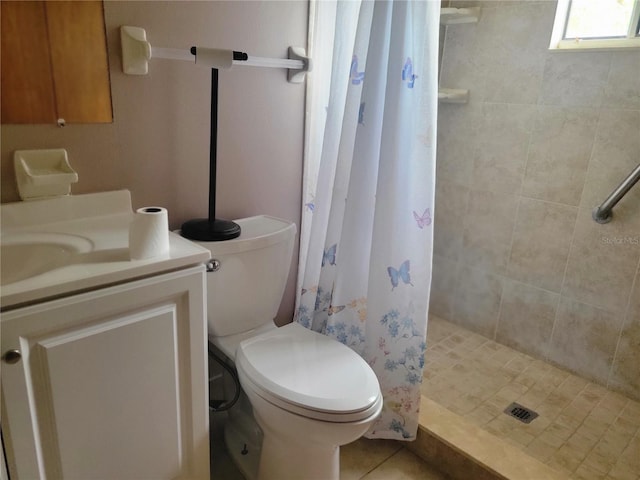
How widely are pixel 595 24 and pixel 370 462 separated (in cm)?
194

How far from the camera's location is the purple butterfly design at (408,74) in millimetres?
1374

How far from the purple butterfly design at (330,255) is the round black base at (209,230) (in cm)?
35

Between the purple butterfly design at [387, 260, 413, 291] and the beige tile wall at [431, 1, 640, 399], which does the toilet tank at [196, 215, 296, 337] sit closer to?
the purple butterfly design at [387, 260, 413, 291]

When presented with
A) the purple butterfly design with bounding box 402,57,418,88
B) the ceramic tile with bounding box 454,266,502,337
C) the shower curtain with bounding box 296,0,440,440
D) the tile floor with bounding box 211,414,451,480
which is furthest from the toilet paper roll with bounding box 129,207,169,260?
the ceramic tile with bounding box 454,266,502,337

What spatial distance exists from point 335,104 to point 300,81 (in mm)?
170

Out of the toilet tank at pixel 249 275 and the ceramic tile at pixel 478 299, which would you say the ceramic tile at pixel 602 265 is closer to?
the ceramic tile at pixel 478 299

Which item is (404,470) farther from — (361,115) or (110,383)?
(361,115)

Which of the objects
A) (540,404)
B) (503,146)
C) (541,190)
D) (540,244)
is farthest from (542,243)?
(540,404)

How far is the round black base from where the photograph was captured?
137 cm

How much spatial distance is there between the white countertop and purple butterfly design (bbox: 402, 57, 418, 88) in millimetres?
763

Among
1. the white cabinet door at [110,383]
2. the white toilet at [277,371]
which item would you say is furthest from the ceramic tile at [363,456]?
the white cabinet door at [110,383]

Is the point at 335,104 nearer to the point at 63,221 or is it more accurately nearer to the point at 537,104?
the point at 63,221

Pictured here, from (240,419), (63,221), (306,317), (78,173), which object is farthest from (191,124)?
(240,419)

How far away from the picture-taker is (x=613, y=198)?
1.84 m
